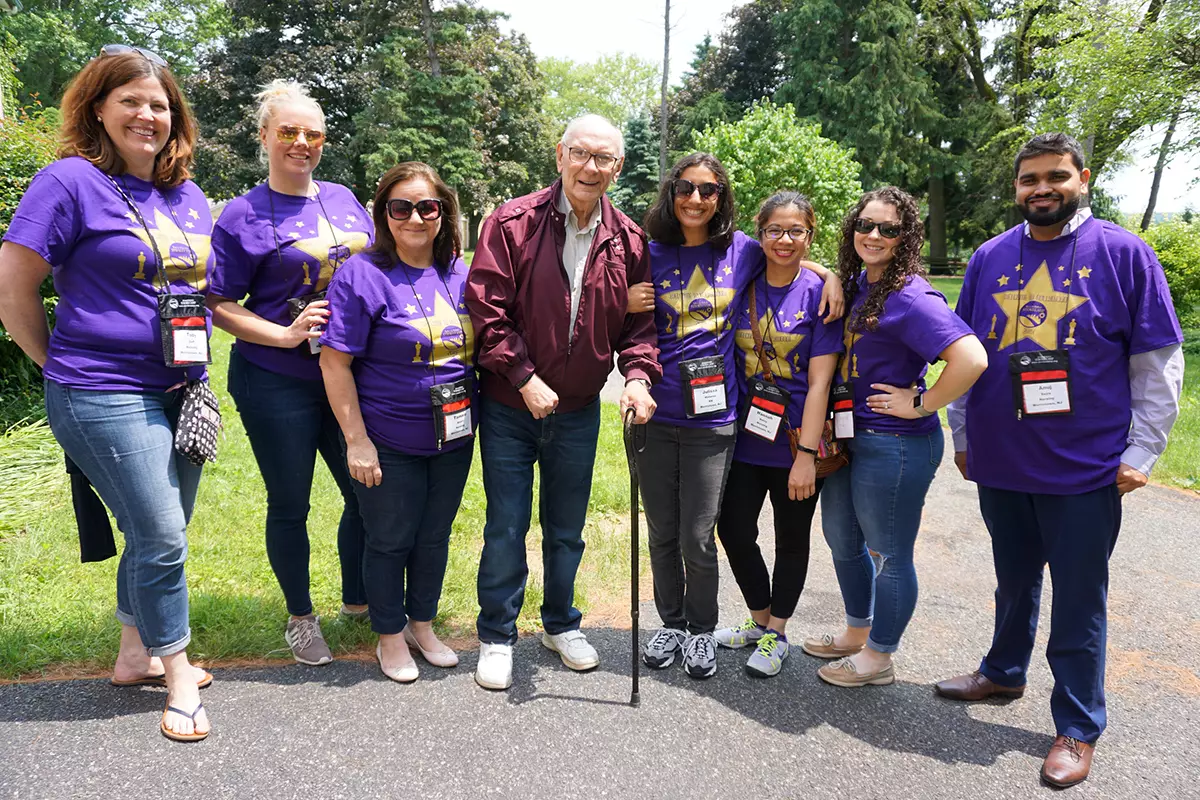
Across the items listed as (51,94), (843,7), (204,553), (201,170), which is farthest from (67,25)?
(204,553)

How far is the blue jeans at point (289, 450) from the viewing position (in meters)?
3.14

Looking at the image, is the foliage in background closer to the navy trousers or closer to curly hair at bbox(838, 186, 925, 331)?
curly hair at bbox(838, 186, 925, 331)

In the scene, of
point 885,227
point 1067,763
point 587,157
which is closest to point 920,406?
point 885,227

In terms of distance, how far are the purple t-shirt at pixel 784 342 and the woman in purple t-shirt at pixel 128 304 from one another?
2.18 metres

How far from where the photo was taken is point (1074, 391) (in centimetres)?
281

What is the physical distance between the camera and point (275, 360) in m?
3.10

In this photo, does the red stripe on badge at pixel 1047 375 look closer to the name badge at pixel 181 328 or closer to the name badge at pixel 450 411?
the name badge at pixel 450 411

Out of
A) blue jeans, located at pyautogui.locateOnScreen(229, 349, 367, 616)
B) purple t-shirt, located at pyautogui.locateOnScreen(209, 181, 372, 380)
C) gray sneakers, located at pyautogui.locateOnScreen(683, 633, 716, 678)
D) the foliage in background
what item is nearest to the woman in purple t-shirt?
purple t-shirt, located at pyautogui.locateOnScreen(209, 181, 372, 380)

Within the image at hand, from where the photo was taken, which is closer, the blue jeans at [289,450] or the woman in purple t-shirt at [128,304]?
the woman in purple t-shirt at [128,304]

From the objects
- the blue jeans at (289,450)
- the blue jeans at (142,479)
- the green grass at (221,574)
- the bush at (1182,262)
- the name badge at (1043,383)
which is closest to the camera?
the blue jeans at (142,479)

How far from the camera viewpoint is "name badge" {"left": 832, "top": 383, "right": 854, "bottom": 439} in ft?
10.3

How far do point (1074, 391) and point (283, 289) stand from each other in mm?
3065

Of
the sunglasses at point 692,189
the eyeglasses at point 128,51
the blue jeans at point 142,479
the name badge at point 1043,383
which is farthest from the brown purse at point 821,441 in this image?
the eyeglasses at point 128,51

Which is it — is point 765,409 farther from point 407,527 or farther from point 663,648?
point 407,527
